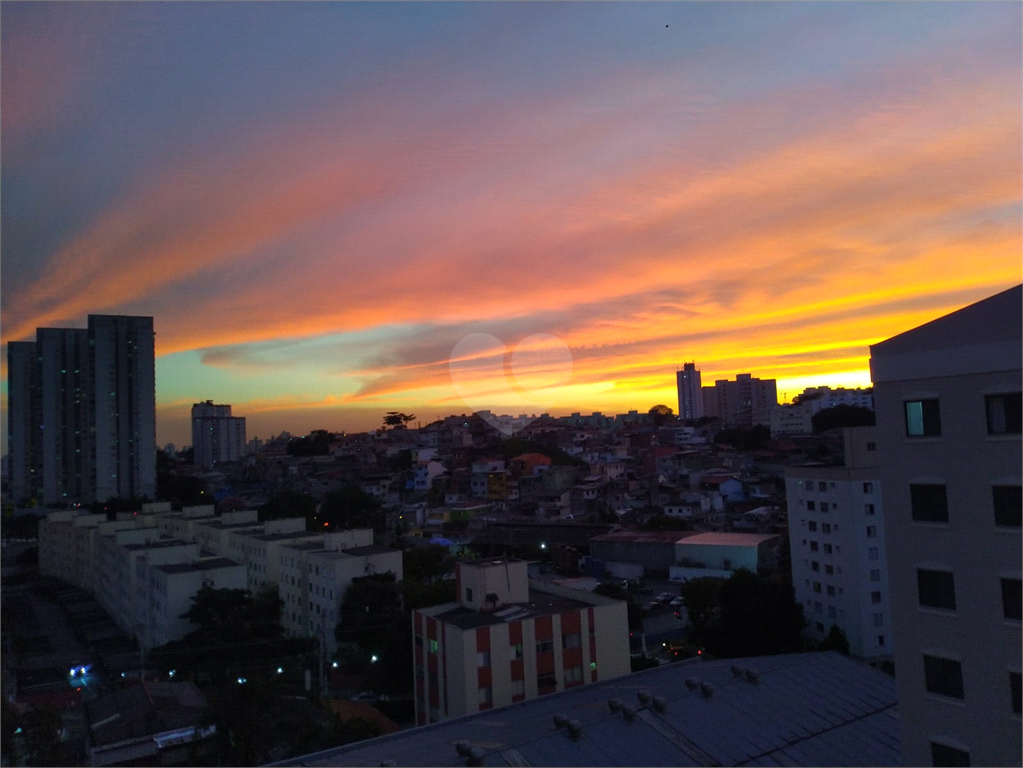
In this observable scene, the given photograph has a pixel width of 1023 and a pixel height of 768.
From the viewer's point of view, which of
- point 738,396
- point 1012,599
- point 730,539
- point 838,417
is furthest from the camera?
point 738,396

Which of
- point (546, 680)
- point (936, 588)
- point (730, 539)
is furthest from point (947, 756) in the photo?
point (730, 539)

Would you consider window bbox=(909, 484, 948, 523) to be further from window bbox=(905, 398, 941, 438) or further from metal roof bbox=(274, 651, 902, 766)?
metal roof bbox=(274, 651, 902, 766)

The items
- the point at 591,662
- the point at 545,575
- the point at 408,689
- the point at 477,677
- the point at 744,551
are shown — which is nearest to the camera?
the point at 477,677

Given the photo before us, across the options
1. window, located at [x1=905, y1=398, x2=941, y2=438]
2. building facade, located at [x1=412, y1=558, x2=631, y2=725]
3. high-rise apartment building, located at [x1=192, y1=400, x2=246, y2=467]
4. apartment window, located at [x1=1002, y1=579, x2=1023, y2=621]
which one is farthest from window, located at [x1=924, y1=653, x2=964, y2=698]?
high-rise apartment building, located at [x1=192, y1=400, x2=246, y2=467]

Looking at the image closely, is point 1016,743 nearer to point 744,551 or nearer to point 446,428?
point 744,551

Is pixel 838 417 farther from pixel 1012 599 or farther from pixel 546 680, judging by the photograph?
pixel 1012 599

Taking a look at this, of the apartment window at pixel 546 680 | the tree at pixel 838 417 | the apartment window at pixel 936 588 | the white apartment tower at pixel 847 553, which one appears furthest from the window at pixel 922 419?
the tree at pixel 838 417

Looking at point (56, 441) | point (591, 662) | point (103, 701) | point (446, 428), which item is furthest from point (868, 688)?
point (446, 428)
